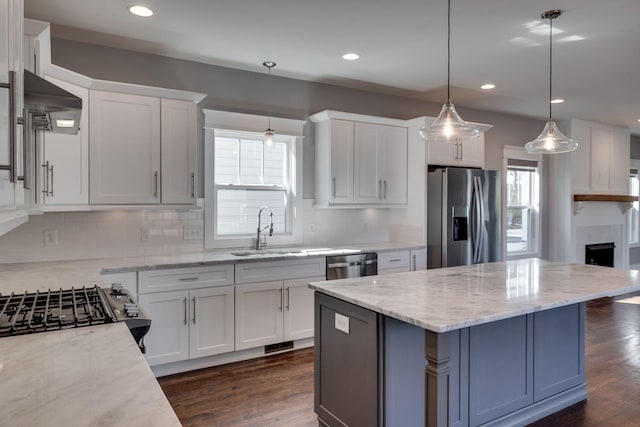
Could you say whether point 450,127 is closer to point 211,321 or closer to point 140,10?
point 140,10

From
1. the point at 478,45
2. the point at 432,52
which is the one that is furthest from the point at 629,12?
the point at 432,52

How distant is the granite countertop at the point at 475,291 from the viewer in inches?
74.2

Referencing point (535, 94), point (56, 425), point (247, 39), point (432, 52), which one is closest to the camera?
point (56, 425)

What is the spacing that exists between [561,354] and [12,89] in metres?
3.24

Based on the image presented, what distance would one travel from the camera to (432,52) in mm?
3631

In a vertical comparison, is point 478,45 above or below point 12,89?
above

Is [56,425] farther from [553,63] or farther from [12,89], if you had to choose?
[553,63]

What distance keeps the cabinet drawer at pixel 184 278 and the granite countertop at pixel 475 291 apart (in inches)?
48.2

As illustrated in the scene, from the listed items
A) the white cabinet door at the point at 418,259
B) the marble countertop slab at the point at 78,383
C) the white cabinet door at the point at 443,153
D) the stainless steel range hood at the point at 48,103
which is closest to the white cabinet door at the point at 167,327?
the stainless steel range hood at the point at 48,103

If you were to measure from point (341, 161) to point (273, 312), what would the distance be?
→ 1.71m

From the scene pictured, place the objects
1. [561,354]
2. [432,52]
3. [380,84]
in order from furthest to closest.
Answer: [380,84] < [432,52] < [561,354]

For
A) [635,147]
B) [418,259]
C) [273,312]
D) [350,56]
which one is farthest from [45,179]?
[635,147]

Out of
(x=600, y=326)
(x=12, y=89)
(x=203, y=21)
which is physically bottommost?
(x=600, y=326)

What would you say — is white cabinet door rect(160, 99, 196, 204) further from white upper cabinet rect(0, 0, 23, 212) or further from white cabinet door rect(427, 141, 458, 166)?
white cabinet door rect(427, 141, 458, 166)
